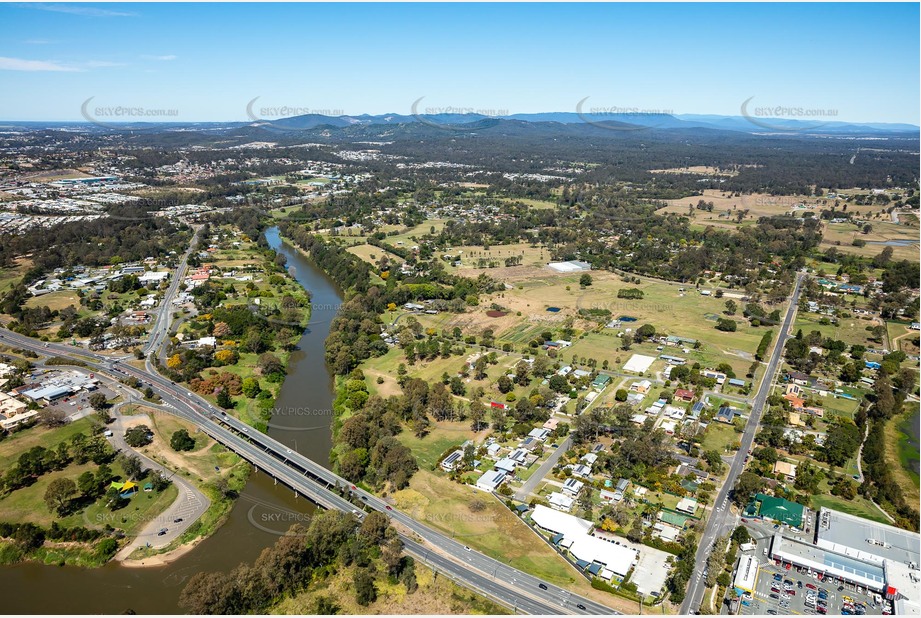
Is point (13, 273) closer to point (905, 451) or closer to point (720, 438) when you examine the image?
point (720, 438)

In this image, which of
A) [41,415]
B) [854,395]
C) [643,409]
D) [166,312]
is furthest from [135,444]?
[854,395]

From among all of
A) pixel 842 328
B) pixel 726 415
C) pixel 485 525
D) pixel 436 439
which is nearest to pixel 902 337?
pixel 842 328

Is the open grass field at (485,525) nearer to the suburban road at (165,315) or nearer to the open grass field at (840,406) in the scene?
the open grass field at (840,406)

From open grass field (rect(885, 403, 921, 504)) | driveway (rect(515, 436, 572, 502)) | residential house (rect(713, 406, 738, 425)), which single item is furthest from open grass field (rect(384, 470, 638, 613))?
open grass field (rect(885, 403, 921, 504))

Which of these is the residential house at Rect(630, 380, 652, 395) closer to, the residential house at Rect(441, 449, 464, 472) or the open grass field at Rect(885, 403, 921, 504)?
the open grass field at Rect(885, 403, 921, 504)

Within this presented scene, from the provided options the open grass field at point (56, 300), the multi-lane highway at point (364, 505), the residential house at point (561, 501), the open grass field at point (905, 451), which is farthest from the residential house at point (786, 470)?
the open grass field at point (56, 300)

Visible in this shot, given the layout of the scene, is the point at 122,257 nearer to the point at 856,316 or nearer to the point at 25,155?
the point at 856,316
